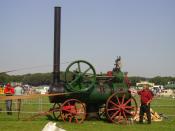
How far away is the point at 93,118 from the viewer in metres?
15.2

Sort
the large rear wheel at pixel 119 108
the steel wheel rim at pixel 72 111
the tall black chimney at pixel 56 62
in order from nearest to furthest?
the tall black chimney at pixel 56 62
the steel wheel rim at pixel 72 111
the large rear wheel at pixel 119 108

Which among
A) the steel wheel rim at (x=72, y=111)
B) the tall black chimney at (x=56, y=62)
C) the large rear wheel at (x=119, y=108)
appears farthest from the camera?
the large rear wheel at (x=119, y=108)

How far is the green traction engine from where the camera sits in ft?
46.5

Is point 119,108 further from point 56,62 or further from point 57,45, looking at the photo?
point 57,45

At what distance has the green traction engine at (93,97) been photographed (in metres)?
14.2

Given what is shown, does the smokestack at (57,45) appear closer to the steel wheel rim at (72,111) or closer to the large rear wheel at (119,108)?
the steel wheel rim at (72,111)

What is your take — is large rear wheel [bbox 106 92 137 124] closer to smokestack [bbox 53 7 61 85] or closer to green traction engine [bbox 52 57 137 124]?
green traction engine [bbox 52 57 137 124]

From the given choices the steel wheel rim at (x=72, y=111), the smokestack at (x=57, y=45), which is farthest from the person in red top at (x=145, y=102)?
the smokestack at (x=57, y=45)

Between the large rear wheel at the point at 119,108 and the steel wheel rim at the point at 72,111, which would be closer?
the steel wheel rim at the point at 72,111

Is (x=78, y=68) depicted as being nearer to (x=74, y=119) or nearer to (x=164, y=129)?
(x=74, y=119)

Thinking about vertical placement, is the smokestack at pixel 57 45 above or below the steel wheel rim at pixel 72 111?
above

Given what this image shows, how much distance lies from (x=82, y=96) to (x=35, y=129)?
2.77m

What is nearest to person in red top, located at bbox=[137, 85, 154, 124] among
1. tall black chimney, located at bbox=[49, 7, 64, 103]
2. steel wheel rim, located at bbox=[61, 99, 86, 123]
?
steel wheel rim, located at bbox=[61, 99, 86, 123]

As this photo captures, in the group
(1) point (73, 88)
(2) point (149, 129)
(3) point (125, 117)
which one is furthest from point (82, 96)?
(2) point (149, 129)
